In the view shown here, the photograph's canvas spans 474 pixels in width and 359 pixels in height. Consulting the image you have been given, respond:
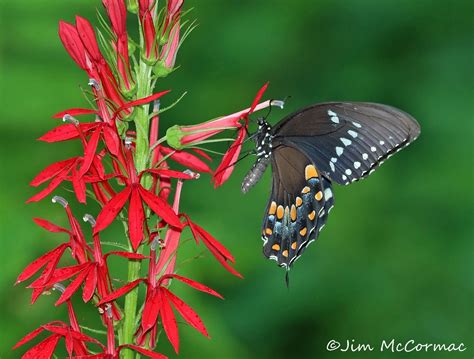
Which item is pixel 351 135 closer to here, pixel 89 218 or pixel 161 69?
pixel 161 69

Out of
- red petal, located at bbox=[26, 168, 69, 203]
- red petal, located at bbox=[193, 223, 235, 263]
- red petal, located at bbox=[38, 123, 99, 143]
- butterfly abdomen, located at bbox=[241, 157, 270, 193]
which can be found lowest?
butterfly abdomen, located at bbox=[241, 157, 270, 193]

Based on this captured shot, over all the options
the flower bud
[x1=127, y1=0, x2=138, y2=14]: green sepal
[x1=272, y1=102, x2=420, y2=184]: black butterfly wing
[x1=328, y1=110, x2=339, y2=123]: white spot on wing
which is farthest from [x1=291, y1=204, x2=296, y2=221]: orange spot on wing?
[x1=127, y1=0, x2=138, y2=14]: green sepal

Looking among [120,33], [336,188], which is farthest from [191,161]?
[336,188]

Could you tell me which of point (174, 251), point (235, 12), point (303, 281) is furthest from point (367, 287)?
point (174, 251)

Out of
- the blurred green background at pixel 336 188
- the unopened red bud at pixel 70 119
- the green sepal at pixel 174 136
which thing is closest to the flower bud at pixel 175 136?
the green sepal at pixel 174 136

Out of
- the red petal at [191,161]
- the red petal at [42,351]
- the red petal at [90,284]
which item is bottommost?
the red petal at [42,351]

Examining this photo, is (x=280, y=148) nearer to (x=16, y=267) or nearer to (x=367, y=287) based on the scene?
(x=16, y=267)

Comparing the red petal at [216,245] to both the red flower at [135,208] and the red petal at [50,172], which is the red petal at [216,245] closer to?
the red flower at [135,208]

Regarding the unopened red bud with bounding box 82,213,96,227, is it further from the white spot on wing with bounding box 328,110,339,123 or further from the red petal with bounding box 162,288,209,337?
the white spot on wing with bounding box 328,110,339,123

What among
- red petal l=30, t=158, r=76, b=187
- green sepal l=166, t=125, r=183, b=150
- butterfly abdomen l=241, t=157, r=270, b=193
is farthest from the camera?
butterfly abdomen l=241, t=157, r=270, b=193
